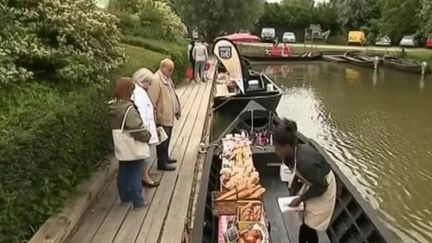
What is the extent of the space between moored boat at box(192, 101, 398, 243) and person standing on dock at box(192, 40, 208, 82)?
7.64 m

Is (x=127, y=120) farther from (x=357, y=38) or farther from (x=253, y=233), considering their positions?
(x=357, y=38)

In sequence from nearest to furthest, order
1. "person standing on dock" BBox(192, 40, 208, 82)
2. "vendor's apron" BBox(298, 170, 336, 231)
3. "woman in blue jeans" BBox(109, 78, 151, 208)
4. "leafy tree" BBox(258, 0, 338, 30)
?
"vendor's apron" BBox(298, 170, 336, 231)
"woman in blue jeans" BBox(109, 78, 151, 208)
"person standing on dock" BBox(192, 40, 208, 82)
"leafy tree" BBox(258, 0, 338, 30)

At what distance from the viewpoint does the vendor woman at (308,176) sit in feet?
12.7

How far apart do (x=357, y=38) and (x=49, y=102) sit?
43.7 m

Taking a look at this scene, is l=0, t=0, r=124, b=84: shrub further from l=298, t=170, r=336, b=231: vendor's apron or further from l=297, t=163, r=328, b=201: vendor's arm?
l=298, t=170, r=336, b=231: vendor's apron

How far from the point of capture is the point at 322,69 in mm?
31422

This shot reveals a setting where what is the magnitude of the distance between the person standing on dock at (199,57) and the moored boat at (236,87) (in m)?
0.39

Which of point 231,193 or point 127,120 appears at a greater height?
point 127,120

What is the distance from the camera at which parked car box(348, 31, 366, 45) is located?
1781 inches

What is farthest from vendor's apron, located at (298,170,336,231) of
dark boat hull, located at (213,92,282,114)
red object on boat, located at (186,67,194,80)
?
red object on boat, located at (186,67,194,80)

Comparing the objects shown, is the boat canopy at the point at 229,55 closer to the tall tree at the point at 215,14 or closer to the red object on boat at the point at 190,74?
the red object on boat at the point at 190,74

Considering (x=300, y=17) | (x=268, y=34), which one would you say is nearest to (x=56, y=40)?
(x=268, y=34)

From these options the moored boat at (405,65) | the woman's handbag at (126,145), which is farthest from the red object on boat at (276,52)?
the woman's handbag at (126,145)

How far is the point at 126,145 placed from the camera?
189 inches
